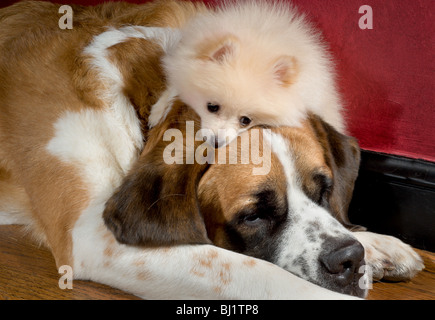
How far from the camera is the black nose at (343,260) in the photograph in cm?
144

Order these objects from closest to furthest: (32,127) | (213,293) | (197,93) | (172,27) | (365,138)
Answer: (213,293), (197,93), (32,127), (172,27), (365,138)

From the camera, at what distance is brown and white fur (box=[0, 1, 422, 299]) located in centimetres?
144

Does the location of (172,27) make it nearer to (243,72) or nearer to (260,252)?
(243,72)

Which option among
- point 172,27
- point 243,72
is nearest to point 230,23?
point 243,72

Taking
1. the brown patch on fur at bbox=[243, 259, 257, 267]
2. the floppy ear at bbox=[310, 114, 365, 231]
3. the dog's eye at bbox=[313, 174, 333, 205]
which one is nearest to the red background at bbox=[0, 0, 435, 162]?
the floppy ear at bbox=[310, 114, 365, 231]

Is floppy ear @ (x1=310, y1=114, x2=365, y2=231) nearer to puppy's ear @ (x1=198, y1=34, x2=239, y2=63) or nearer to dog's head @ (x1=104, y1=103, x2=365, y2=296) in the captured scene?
dog's head @ (x1=104, y1=103, x2=365, y2=296)

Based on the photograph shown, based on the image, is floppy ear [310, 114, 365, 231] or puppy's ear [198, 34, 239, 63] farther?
floppy ear [310, 114, 365, 231]

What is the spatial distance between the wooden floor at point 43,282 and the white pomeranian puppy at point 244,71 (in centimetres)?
53

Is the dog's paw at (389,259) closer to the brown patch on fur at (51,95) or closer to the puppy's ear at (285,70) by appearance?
the puppy's ear at (285,70)

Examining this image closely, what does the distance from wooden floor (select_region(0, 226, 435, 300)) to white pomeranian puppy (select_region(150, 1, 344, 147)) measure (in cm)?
53

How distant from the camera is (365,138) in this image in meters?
2.22

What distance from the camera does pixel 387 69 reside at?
207 cm

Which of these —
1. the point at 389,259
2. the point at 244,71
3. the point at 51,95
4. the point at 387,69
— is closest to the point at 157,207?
the point at 244,71

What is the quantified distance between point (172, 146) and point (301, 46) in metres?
0.48
